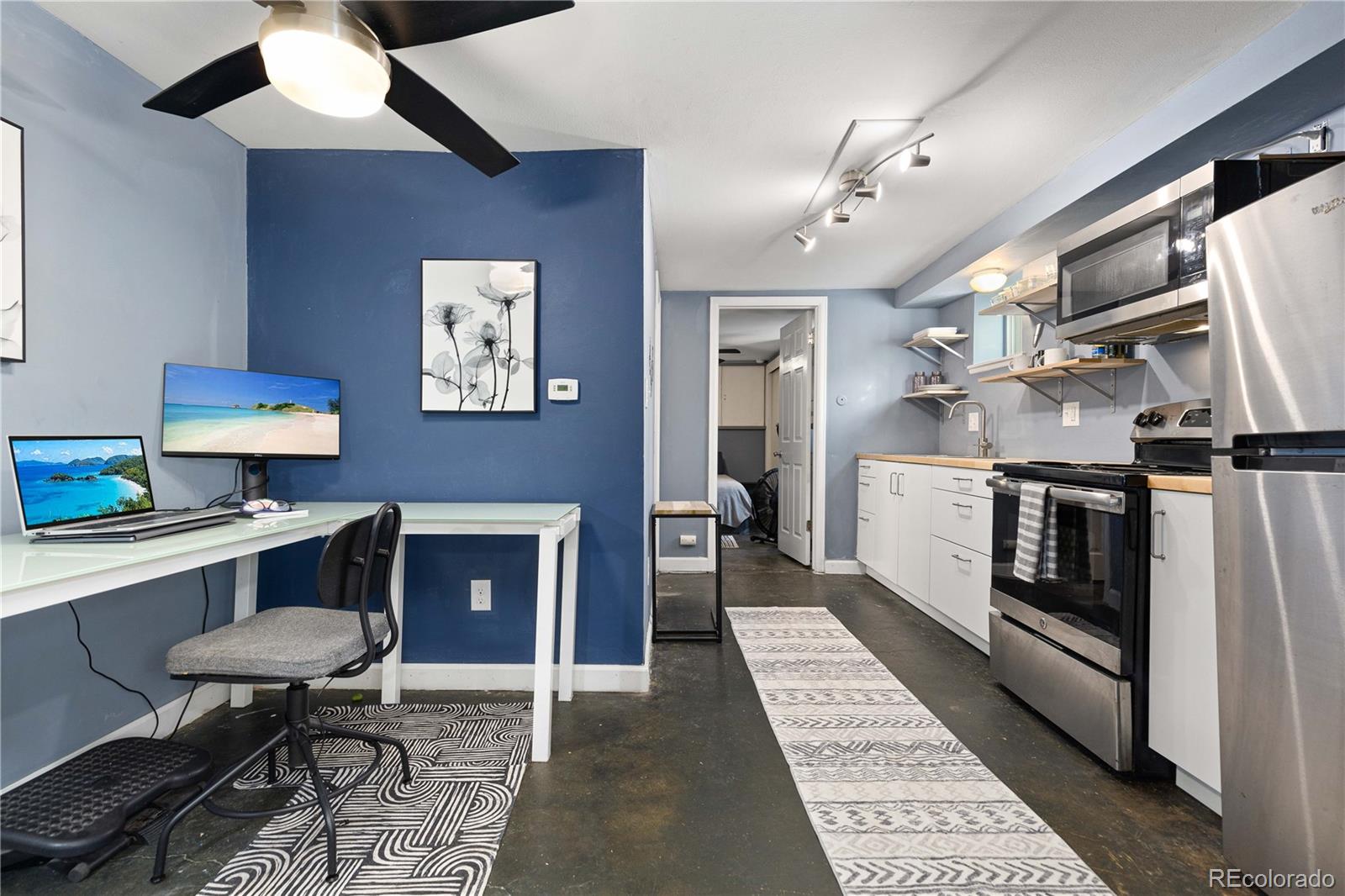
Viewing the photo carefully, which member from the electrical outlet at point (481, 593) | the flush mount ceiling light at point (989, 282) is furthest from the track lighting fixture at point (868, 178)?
the electrical outlet at point (481, 593)

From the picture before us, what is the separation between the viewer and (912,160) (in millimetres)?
2205

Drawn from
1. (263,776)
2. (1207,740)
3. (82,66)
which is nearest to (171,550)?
(263,776)

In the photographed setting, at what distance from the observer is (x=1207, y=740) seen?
153 centimetres

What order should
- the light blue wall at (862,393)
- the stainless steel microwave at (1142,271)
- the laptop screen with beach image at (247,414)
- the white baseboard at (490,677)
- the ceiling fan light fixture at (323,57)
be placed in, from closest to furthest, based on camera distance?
the ceiling fan light fixture at (323,57) < the stainless steel microwave at (1142,271) < the laptop screen with beach image at (247,414) < the white baseboard at (490,677) < the light blue wall at (862,393)

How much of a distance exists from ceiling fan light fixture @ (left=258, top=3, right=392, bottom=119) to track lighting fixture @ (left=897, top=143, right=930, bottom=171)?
186 centimetres

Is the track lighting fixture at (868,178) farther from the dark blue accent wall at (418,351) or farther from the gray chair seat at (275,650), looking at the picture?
the gray chair seat at (275,650)

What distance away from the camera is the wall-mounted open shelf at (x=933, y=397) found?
409 cm

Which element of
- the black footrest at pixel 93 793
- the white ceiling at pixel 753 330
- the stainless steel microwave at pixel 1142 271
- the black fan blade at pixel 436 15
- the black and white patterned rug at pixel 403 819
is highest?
the white ceiling at pixel 753 330

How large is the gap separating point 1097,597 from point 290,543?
276cm

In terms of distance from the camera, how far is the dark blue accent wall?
8.01 feet

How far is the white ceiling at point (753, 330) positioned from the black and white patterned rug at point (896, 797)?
3.28m

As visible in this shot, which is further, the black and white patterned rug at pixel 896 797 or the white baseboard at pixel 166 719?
the white baseboard at pixel 166 719

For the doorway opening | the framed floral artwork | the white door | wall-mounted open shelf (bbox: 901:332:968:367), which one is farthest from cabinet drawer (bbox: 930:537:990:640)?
the framed floral artwork

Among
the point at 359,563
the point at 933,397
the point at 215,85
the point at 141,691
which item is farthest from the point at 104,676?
the point at 933,397
